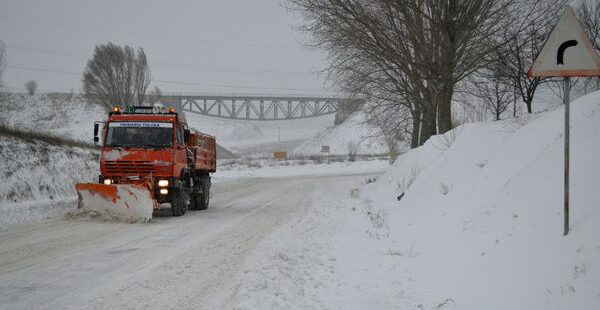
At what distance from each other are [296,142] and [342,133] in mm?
24872

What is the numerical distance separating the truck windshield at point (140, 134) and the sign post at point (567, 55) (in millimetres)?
10100

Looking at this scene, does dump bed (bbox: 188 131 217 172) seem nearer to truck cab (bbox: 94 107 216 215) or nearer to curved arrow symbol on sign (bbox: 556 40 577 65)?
truck cab (bbox: 94 107 216 215)

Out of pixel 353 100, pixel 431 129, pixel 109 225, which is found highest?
pixel 353 100

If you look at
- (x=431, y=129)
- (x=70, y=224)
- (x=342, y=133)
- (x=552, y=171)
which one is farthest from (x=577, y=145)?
(x=342, y=133)

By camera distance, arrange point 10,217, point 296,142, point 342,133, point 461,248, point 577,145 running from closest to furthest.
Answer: point 577,145, point 461,248, point 10,217, point 342,133, point 296,142

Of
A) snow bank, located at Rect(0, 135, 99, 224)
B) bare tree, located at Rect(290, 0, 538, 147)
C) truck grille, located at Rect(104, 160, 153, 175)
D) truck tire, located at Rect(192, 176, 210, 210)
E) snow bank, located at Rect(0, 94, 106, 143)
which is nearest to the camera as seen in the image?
truck grille, located at Rect(104, 160, 153, 175)

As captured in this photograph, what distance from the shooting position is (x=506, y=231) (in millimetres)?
6199

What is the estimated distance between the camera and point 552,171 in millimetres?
6461

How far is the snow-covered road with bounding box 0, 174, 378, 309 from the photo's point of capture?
Answer: 546cm

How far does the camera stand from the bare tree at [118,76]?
43000mm

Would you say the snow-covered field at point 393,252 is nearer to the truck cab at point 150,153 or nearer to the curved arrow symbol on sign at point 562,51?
the curved arrow symbol on sign at point 562,51

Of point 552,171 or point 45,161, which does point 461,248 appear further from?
point 45,161

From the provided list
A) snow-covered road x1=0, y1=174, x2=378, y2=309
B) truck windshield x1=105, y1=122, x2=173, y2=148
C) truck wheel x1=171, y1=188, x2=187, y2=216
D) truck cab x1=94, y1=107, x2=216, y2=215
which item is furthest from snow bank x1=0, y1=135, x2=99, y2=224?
truck wheel x1=171, y1=188, x2=187, y2=216

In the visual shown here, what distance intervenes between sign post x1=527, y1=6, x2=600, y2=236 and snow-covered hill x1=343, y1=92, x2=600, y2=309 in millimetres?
956
